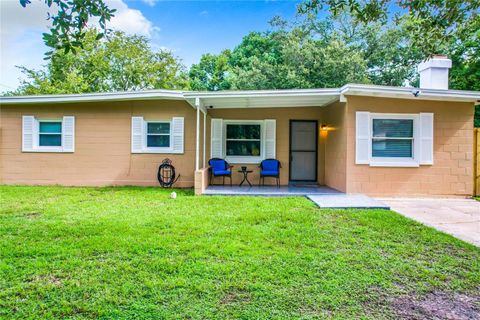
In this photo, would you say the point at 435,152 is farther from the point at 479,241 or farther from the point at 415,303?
the point at 415,303

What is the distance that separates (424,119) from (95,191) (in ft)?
25.9

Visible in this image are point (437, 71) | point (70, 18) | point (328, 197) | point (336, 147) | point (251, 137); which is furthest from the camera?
point (251, 137)

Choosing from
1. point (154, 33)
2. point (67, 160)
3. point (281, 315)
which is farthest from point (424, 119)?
point (154, 33)

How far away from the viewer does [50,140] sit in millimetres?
8672

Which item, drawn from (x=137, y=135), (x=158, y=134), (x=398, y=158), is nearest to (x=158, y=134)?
(x=158, y=134)

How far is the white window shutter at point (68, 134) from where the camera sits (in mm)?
8477

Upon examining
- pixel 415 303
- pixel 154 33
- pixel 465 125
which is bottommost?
pixel 415 303

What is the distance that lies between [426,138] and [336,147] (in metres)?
1.98

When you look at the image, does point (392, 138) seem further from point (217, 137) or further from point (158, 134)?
point (158, 134)

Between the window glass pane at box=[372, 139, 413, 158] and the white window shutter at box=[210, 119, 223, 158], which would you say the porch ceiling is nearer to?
the white window shutter at box=[210, 119, 223, 158]

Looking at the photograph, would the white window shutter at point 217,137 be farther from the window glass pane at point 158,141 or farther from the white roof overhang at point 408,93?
the white roof overhang at point 408,93

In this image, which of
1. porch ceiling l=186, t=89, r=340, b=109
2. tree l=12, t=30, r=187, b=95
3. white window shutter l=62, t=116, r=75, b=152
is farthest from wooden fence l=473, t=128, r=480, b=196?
tree l=12, t=30, r=187, b=95

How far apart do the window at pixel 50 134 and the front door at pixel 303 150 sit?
6.65 metres

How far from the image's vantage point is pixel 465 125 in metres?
7.12
